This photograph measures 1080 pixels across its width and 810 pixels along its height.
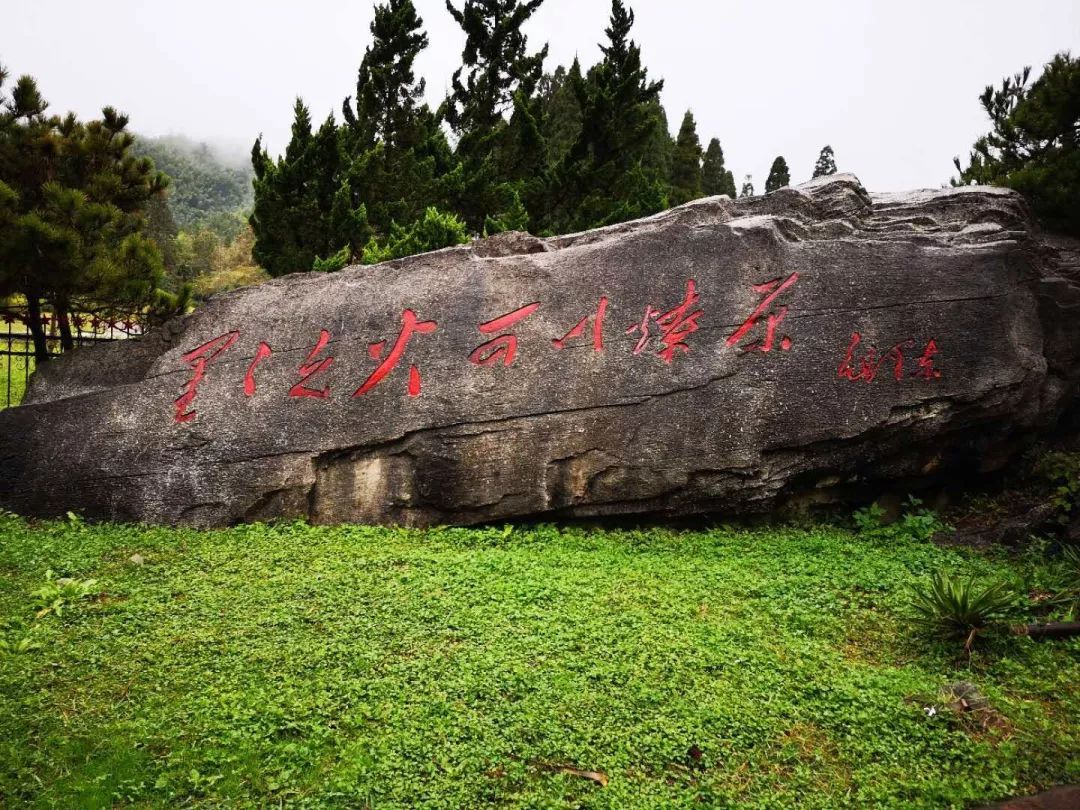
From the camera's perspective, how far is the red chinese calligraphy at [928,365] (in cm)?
657

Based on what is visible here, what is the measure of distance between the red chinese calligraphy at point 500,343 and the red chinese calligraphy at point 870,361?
10.2 ft

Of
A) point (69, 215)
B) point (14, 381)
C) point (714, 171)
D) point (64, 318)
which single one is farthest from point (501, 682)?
point (714, 171)

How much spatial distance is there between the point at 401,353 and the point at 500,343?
1.02 meters

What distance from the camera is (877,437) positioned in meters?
6.52

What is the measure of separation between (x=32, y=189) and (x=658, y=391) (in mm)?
7478

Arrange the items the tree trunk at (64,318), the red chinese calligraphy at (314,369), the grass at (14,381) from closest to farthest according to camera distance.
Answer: the red chinese calligraphy at (314,369)
the tree trunk at (64,318)
the grass at (14,381)

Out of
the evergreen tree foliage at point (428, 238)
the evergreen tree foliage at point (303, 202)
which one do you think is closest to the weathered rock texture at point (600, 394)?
the evergreen tree foliage at point (428, 238)

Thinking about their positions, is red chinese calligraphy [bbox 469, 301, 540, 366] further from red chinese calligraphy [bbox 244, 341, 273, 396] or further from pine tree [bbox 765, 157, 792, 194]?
pine tree [bbox 765, 157, 792, 194]

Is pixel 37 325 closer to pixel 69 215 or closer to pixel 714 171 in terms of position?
pixel 69 215

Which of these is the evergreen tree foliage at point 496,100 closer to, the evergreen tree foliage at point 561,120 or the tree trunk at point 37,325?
the evergreen tree foliage at point 561,120

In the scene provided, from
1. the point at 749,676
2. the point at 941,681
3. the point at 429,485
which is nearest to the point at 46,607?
the point at 429,485

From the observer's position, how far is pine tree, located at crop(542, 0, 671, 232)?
48.5 ft

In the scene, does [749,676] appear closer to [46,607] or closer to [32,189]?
[46,607]

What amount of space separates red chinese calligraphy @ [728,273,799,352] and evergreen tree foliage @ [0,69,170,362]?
22.0ft
